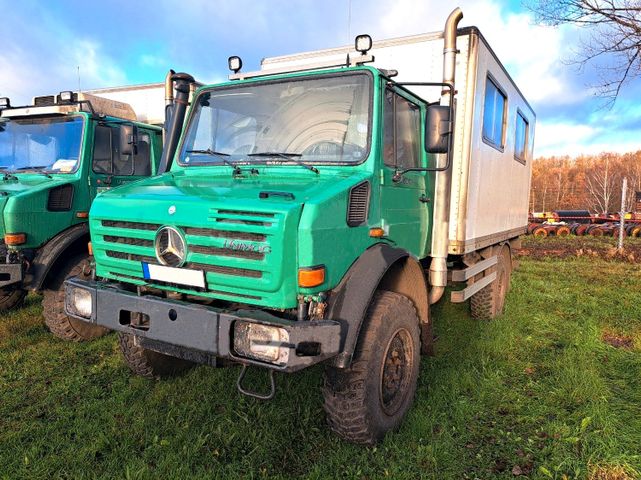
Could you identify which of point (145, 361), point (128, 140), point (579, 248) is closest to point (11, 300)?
point (128, 140)

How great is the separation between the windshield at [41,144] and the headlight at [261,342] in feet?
12.8

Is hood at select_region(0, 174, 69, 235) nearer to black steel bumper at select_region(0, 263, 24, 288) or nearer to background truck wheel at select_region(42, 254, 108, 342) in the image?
black steel bumper at select_region(0, 263, 24, 288)

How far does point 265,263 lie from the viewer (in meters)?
2.49

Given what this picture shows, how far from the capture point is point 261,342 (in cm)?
246

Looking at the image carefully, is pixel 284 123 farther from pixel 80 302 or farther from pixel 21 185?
pixel 21 185

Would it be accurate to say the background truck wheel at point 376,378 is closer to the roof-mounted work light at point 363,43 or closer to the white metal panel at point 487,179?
the white metal panel at point 487,179

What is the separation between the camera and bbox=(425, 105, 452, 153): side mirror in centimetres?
323

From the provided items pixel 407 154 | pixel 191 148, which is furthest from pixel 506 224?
pixel 191 148

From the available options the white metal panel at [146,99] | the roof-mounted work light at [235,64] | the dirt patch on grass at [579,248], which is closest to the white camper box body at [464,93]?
the roof-mounted work light at [235,64]

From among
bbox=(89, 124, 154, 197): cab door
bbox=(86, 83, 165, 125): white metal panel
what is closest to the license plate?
bbox=(89, 124, 154, 197): cab door

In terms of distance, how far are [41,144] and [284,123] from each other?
3716mm

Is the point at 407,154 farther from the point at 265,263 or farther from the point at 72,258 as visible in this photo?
the point at 72,258

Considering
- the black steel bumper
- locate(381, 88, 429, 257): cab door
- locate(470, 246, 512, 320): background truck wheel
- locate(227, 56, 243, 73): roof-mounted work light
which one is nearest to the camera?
locate(381, 88, 429, 257): cab door

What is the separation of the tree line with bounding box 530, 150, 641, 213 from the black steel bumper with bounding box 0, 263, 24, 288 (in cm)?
4709
